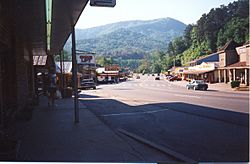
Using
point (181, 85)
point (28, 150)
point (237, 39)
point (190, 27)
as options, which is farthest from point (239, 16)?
point (181, 85)

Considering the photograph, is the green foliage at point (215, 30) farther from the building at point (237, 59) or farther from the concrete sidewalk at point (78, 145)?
the concrete sidewalk at point (78, 145)

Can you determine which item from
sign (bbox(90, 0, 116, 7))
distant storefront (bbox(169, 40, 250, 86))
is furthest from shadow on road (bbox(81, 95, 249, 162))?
sign (bbox(90, 0, 116, 7))

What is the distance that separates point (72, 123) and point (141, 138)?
104 inches

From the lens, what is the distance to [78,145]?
6.15 m

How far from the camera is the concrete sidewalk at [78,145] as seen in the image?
5336 millimetres

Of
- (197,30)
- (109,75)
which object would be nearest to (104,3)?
(197,30)

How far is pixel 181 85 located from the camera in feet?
105

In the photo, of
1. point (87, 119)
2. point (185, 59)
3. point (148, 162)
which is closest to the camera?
point (148, 162)

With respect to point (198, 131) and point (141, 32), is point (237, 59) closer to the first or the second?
point (198, 131)

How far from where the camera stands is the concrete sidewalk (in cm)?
534

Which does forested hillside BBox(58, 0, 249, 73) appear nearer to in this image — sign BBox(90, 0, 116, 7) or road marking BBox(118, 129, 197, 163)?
sign BBox(90, 0, 116, 7)

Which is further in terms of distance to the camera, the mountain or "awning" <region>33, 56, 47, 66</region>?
"awning" <region>33, 56, 47, 66</region>

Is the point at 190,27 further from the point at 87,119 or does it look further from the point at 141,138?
the point at 87,119

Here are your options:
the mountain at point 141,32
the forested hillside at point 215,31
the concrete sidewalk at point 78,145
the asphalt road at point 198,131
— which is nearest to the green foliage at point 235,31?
the forested hillside at point 215,31
